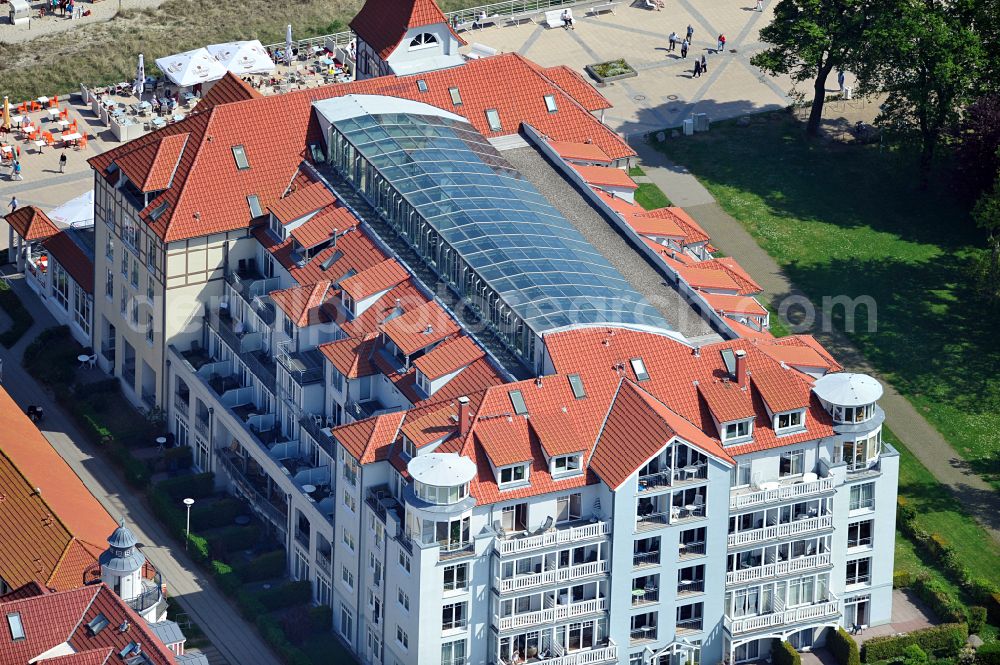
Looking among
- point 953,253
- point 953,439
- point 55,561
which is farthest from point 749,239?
point 55,561

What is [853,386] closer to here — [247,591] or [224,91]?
Answer: [247,591]

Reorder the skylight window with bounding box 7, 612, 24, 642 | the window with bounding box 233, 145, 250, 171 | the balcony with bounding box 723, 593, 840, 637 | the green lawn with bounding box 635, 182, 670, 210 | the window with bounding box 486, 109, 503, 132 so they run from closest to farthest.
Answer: the skylight window with bounding box 7, 612, 24, 642
the balcony with bounding box 723, 593, 840, 637
the window with bounding box 233, 145, 250, 171
the window with bounding box 486, 109, 503, 132
the green lawn with bounding box 635, 182, 670, 210

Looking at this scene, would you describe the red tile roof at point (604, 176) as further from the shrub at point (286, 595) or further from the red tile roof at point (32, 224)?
the red tile roof at point (32, 224)

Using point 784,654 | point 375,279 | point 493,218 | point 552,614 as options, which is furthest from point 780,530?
point 375,279

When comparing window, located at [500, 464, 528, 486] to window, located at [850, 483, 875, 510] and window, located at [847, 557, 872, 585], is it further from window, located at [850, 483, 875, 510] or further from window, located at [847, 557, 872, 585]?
window, located at [847, 557, 872, 585]

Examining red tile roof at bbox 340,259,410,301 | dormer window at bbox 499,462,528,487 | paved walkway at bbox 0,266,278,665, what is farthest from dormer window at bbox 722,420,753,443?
paved walkway at bbox 0,266,278,665

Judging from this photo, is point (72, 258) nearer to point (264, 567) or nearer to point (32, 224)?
point (32, 224)

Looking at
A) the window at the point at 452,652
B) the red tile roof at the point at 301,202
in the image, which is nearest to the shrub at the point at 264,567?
the window at the point at 452,652
